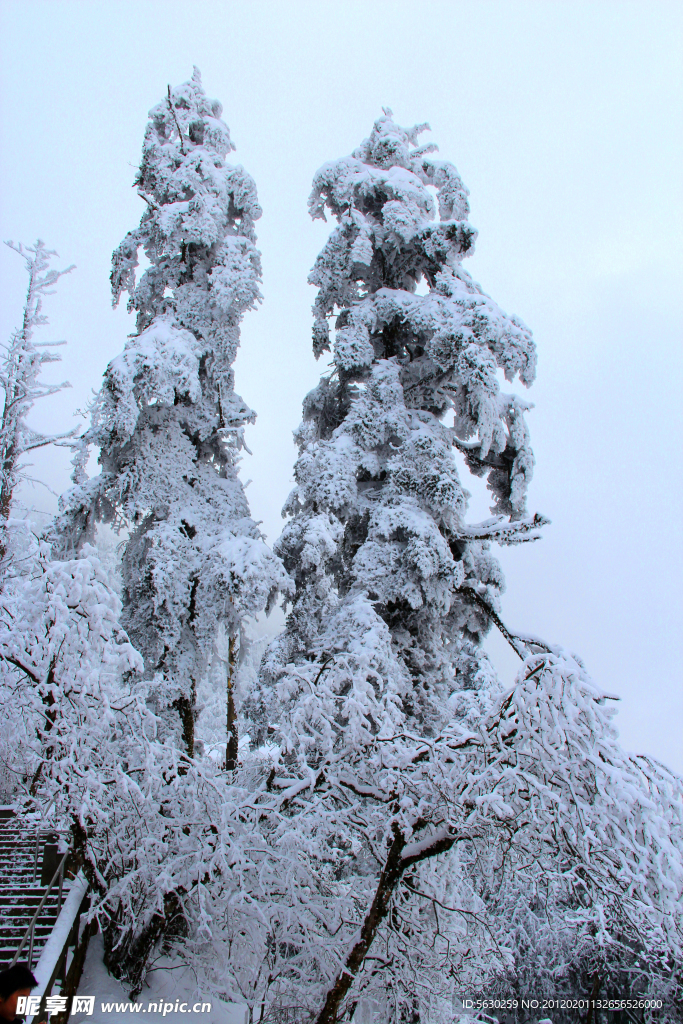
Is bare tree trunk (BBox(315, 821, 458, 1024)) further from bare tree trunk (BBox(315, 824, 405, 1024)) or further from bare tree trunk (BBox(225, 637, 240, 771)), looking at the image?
bare tree trunk (BBox(225, 637, 240, 771))

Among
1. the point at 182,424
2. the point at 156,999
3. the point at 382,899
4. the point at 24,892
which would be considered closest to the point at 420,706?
the point at 382,899

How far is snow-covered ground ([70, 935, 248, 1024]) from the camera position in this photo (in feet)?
21.5

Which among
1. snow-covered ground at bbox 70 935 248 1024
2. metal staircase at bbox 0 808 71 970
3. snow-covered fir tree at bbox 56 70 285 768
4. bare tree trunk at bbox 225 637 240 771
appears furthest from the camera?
bare tree trunk at bbox 225 637 240 771

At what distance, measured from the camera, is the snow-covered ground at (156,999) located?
6.57 metres

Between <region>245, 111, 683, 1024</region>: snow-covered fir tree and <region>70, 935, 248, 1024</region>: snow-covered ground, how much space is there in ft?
4.21

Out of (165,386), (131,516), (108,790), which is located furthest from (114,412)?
(108,790)

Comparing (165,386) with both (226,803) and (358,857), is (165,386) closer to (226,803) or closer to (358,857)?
(226,803)

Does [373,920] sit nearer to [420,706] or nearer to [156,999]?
[156,999]

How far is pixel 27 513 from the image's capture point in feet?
48.8

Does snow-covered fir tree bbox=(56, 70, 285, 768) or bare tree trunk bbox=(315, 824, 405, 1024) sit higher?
snow-covered fir tree bbox=(56, 70, 285, 768)

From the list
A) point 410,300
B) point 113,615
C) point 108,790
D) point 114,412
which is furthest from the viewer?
point 410,300

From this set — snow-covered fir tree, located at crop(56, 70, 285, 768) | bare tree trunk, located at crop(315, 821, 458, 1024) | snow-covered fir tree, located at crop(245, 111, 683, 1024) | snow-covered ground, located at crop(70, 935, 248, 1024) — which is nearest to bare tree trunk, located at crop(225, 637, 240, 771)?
snow-covered fir tree, located at crop(56, 70, 285, 768)

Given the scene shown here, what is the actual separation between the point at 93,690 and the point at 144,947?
3.15 meters

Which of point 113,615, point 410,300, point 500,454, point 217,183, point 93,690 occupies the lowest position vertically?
point 93,690
